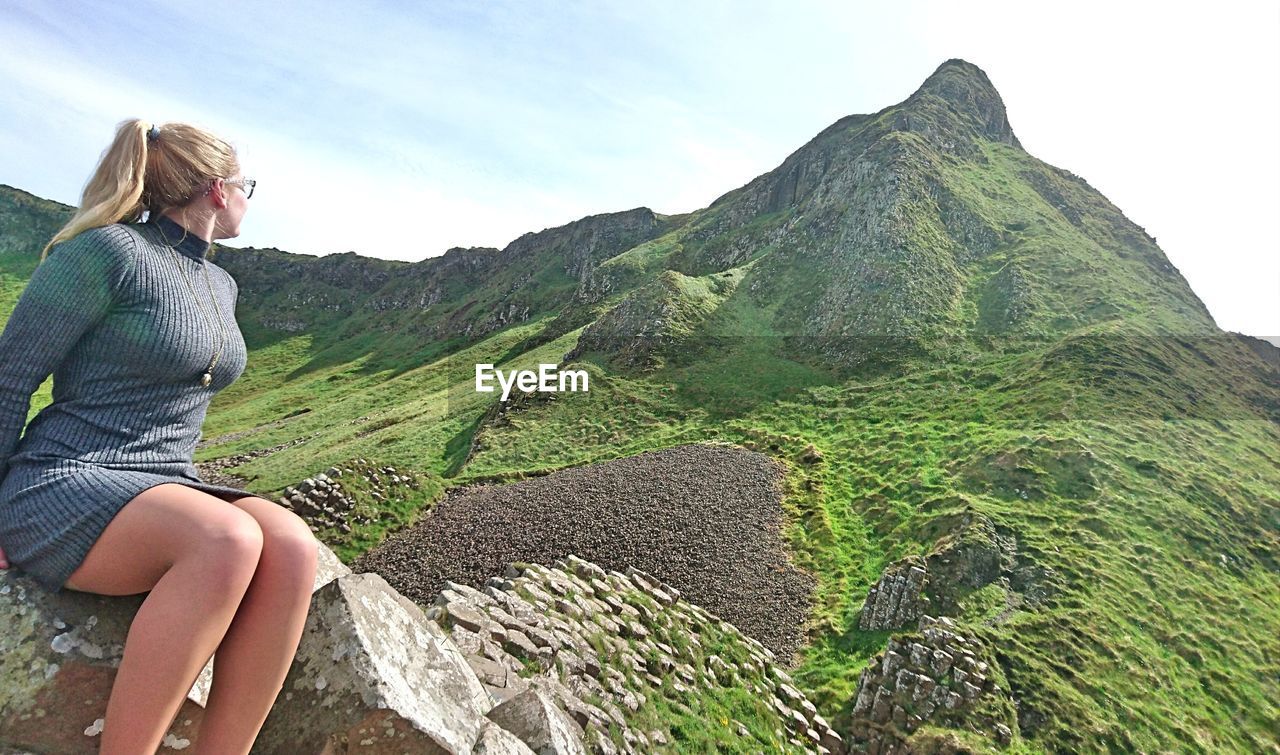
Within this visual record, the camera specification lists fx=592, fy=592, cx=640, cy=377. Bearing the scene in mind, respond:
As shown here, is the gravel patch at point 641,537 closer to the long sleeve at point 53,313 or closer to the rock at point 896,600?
the rock at point 896,600

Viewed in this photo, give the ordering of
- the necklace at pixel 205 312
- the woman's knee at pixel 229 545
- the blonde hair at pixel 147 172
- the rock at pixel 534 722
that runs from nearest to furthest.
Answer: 1. the woman's knee at pixel 229 545
2. the blonde hair at pixel 147 172
3. the necklace at pixel 205 312
4. the rock at pixel 534 722

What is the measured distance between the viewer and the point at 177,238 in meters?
3.93

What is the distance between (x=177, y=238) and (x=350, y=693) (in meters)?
3.31

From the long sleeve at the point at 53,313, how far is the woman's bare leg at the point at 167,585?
846 mm

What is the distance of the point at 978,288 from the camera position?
5644 centimetres

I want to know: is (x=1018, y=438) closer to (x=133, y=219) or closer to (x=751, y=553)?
(x=751, y=553)

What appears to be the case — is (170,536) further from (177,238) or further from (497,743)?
(497,743)

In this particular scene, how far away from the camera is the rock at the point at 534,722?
5.83 m

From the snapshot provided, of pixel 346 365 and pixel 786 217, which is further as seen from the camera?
pixel 346 365

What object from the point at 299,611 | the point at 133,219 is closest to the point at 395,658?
the point at 299,611

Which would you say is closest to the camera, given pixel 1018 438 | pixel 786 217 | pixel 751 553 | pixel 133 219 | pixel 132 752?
pixel 132 752

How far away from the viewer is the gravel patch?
17.9 meters

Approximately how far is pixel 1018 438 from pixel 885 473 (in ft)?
19.0

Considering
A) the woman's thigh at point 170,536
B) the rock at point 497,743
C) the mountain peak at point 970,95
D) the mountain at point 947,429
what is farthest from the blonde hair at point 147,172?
the mountain peak at point 970,95
